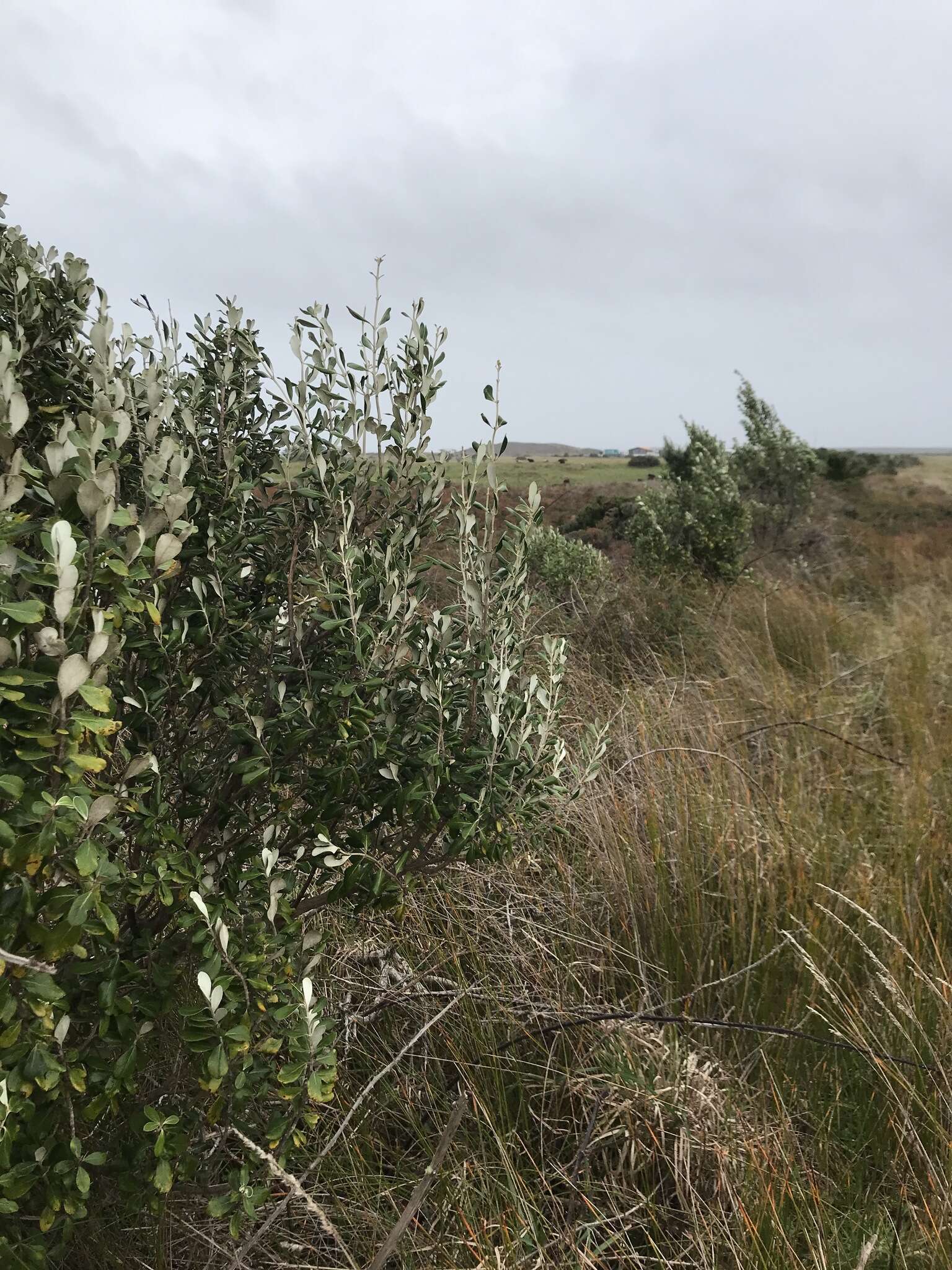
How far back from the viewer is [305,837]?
2.04m

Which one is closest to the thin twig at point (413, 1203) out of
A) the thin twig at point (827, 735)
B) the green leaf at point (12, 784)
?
the green leaf at point (12, 784)

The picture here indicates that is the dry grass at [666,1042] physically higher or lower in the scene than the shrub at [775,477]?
lower

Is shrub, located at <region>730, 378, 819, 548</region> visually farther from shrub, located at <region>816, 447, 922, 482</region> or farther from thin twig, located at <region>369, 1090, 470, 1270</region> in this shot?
thin twig, located at <region>369, 1090, 470, 1270</region>

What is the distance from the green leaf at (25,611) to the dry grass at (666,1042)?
1.39 meters

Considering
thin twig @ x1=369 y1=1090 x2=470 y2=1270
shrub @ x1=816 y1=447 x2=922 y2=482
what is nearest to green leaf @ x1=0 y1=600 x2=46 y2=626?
thin twig @ x1=369 y1=1090 x2=470 y2=1270

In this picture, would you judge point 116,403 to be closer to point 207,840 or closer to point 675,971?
point 207,840

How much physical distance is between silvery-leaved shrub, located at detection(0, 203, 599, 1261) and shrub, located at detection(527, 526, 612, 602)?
21.1 ft

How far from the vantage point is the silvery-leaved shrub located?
4.68 ft

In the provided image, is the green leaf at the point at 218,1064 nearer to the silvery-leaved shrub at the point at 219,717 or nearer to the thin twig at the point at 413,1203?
the silvery-leaved shrub at the point at 219,717

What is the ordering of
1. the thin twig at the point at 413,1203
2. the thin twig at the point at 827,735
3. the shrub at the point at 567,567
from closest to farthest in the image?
the thin twig at the point at 413,1203 < the thin twig at the point at 827,735 < the shrub at the point at 567,567

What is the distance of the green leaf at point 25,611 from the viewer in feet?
3.83

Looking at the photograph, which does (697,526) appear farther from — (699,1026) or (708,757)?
(699,1026)

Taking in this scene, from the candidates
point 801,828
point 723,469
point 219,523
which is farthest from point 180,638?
point 723,469

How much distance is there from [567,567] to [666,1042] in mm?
6866
